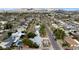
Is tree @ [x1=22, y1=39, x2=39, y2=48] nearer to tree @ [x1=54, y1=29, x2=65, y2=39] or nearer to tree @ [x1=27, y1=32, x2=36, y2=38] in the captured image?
tree @ [x1=27, y1=32, x2=36, y2=38]

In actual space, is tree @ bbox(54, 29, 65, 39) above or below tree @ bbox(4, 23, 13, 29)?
below

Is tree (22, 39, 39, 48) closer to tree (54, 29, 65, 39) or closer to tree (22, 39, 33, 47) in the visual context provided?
tree (22, 39, 33, 47)

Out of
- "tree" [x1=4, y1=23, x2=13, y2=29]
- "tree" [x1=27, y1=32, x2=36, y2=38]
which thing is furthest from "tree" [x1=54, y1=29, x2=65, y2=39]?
"tree" [x1=4, y1=23, x2=13, y2=29]

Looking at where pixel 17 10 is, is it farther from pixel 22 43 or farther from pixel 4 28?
pixel 22 43

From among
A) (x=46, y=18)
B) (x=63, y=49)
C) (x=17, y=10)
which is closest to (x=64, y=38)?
(x=63, y=49)

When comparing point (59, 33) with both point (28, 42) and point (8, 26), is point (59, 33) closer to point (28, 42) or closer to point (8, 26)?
point (28, 42)

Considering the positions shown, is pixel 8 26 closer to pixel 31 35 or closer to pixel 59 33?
pixel 31 35

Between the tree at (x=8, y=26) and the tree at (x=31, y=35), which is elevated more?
the tree at (x=8, y=26)

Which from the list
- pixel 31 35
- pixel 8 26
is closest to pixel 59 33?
pixel 31 35

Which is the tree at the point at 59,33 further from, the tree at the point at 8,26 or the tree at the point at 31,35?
the tree at the point at 8,26

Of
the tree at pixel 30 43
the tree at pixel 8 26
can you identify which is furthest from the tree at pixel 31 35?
the tree at pixel 8 26

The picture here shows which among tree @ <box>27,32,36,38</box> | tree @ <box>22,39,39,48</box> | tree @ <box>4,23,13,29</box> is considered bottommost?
tree @ <box>22,39,39,48</box>

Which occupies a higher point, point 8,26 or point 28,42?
point 8,26
